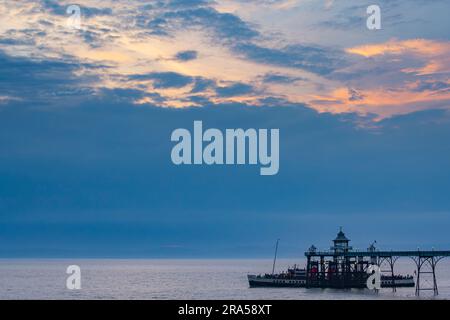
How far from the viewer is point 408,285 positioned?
180375 mm
